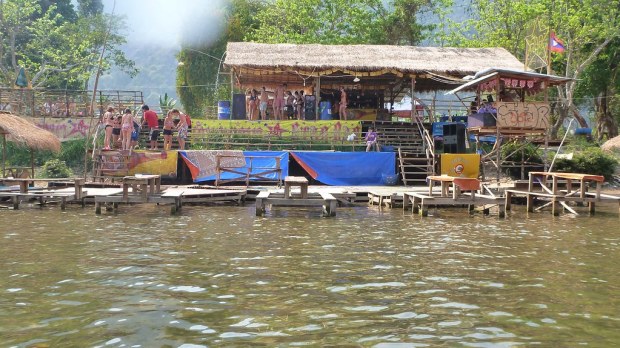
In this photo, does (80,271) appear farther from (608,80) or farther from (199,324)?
(608,80)

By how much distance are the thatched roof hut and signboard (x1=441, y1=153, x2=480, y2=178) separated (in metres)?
5.01

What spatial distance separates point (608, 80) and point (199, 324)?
3351 centimetres

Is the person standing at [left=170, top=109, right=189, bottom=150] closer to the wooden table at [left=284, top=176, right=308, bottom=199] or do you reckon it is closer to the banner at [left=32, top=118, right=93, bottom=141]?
the banner at [left=32, top=118, right=93, bottom=141]

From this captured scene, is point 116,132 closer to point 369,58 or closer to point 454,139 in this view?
point 369,58

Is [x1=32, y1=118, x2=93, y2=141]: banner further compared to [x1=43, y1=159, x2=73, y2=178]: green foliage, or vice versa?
[x1=32, y1=118, x2=93, y2=141]: banner

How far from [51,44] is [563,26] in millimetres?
31595

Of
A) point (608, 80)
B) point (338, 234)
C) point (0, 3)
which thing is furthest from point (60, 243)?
point (608, 80)

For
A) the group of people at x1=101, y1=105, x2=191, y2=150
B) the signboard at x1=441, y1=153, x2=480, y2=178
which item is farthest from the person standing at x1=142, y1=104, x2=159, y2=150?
the signboard at x1=441, y1=153, x2=480, y2=178

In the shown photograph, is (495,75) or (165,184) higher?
(495,75)

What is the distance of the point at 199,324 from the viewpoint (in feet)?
16.6

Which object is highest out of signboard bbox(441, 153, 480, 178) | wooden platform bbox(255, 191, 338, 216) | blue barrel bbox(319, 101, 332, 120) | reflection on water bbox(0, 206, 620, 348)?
→ blue barrel bbox(319, 101, 332, 120)

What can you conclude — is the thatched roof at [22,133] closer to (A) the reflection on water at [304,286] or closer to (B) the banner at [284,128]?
(B) the banner at [284,128]

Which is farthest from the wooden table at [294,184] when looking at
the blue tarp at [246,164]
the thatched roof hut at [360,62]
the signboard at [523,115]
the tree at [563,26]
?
the tree at [563,26]

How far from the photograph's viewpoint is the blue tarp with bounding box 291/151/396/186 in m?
20.3
